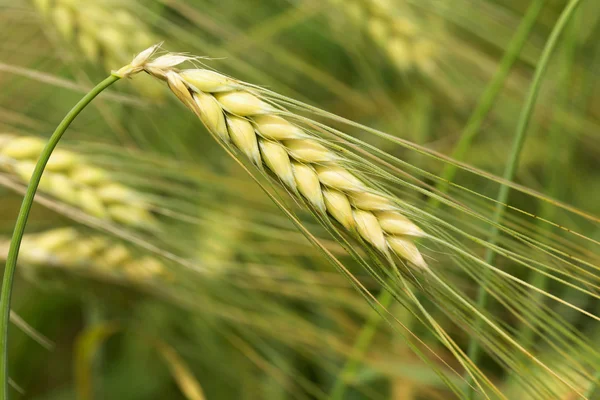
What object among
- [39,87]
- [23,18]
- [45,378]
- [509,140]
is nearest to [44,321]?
[45,378]

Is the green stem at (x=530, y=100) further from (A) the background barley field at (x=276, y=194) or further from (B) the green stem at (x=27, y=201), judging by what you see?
(B) the green stem at (x=27, y=201)

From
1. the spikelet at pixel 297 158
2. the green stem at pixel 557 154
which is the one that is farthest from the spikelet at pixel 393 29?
the spikelet at pixel 297 158

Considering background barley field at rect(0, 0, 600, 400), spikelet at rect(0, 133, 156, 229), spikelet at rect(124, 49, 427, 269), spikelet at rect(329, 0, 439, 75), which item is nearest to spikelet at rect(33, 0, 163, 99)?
background barley field at rect(0, 0, 600, 400)

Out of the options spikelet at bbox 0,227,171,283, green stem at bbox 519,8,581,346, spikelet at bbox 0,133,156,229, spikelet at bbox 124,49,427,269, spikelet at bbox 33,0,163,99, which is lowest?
spikelet at bbox 0,227,171,283

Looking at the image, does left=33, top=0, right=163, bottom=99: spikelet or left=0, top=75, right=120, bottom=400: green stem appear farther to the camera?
left=33, top=0, right=163, bottom=99: spikelet

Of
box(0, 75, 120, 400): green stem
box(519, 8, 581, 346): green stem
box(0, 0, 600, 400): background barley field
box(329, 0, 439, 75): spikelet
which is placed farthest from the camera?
box(329, 0, 439, 75): spikelet

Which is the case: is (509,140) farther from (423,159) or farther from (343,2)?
(343,2)

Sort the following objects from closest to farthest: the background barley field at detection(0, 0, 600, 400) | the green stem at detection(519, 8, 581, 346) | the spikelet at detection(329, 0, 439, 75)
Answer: the background barley field at detection(0, 0, 600, 400), the green stem at detection(519, 8, 581, 346), the spikelet at detection(329, 0, 439, 75)

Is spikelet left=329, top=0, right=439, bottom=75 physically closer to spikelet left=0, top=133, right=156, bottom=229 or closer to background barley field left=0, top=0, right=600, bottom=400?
background barley field left=0, top=0, right=600, bottom=400
